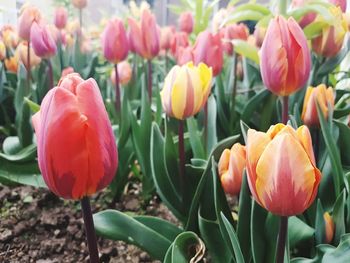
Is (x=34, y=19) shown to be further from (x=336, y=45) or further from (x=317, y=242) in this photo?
(x=317, y=242)

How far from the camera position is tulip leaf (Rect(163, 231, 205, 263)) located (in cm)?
56

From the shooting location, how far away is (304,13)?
3.16 ft

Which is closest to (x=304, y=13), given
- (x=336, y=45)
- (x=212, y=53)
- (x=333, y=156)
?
(x=336, y=45)

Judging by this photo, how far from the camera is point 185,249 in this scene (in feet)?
2.03

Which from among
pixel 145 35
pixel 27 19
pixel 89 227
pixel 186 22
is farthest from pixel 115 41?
pixel 186 22

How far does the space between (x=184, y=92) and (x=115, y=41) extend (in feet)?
1.28

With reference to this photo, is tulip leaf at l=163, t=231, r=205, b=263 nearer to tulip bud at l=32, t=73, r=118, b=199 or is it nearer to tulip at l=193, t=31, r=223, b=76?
tulip bud at l=32, t=73, r=118, b=199

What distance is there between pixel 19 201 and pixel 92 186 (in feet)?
1.95

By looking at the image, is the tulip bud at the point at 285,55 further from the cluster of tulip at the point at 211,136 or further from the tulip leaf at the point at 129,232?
the tulip leaf at the point at 129,232

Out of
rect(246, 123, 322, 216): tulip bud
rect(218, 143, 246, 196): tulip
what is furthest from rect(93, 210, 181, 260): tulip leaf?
rect(246, 123, 322, 216): tulip bud

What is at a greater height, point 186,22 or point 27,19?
point 27,19

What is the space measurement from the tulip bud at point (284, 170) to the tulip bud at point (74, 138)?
Result: 135 mm

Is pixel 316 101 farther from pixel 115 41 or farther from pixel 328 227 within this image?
pixel 115 41

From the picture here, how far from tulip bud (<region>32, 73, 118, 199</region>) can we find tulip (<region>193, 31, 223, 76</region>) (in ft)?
1.62
